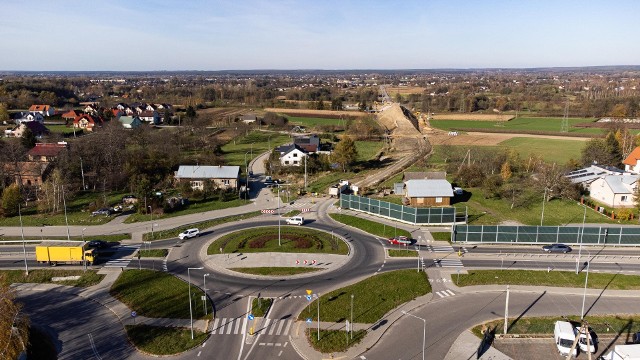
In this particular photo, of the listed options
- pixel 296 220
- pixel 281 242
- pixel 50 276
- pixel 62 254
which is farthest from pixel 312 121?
pixel 50 276

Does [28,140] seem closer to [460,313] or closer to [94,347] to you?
[94,347]

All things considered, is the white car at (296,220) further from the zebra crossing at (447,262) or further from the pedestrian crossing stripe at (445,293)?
the pedestrian crossing stripe at (445,293)

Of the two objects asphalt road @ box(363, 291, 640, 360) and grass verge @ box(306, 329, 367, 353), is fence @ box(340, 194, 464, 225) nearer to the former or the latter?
asphalt road @ box(363, 291, 640, 360)

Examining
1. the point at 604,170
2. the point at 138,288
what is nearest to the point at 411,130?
the point at 604,170

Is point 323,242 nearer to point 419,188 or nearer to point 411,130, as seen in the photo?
point 419,188

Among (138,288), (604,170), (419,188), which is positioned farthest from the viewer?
(604,170)

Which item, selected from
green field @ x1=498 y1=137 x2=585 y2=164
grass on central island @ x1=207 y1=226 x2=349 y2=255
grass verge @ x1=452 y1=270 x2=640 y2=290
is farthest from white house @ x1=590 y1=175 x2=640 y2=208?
grass on central island @ x1=207 y1=226 x2=349 y2=255
